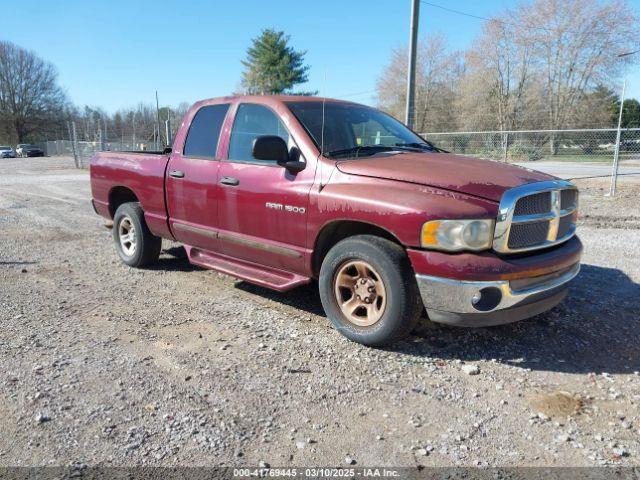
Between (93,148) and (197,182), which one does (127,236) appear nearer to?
(197,182)

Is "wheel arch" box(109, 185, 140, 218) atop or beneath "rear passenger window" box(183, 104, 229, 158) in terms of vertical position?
beneath

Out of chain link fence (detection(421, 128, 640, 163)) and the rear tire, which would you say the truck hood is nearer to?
the rear tire

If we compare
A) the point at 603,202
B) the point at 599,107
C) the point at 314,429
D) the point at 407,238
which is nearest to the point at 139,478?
the point at 314,429

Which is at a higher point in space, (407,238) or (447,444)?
(407,238)

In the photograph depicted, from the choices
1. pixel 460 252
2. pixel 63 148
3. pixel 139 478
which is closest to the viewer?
pixel 139 478

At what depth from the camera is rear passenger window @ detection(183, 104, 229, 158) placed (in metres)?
4.94

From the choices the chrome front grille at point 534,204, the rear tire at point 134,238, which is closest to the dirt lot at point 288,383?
the rear tire at point 134,238

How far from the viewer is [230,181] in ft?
15.0

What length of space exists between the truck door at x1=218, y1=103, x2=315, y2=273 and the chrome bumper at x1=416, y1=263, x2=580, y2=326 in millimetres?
1193

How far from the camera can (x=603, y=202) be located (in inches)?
419

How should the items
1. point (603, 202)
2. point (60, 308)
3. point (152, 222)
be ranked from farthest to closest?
1. point (603, 202)
2. point (152, 222)
3. point (60, 308)

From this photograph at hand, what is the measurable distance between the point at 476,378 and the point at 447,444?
814 mm

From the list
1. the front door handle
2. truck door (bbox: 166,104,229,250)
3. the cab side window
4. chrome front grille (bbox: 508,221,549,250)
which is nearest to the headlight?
chrome front grille (bbox: 508,221,549,250)

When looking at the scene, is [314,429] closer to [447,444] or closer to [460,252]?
[447,444]
